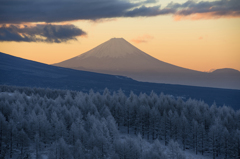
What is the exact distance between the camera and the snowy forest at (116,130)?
6250cm

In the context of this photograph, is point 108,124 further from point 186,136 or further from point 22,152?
point 186,136

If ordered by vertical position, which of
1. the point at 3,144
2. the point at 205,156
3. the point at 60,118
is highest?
the point at 60,118

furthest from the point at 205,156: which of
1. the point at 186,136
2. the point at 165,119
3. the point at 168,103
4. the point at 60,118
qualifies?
the point at 60,118

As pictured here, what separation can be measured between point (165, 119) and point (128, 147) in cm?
4015

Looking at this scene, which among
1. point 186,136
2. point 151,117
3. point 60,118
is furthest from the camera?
point 151,117

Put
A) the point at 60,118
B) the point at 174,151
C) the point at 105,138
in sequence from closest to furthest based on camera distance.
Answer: the point at 174,151
the point at 105,138
the point at 60,118

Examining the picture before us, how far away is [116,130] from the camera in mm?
77500

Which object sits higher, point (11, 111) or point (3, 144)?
point (11, 111)

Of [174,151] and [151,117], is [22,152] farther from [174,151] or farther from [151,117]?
[151,117]

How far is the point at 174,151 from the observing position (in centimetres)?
5778

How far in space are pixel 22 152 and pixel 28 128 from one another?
7707 mm

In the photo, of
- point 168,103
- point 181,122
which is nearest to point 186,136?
point 181,122

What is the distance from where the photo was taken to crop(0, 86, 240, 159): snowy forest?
2461 inches

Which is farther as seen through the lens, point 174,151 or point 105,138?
point 105,138
